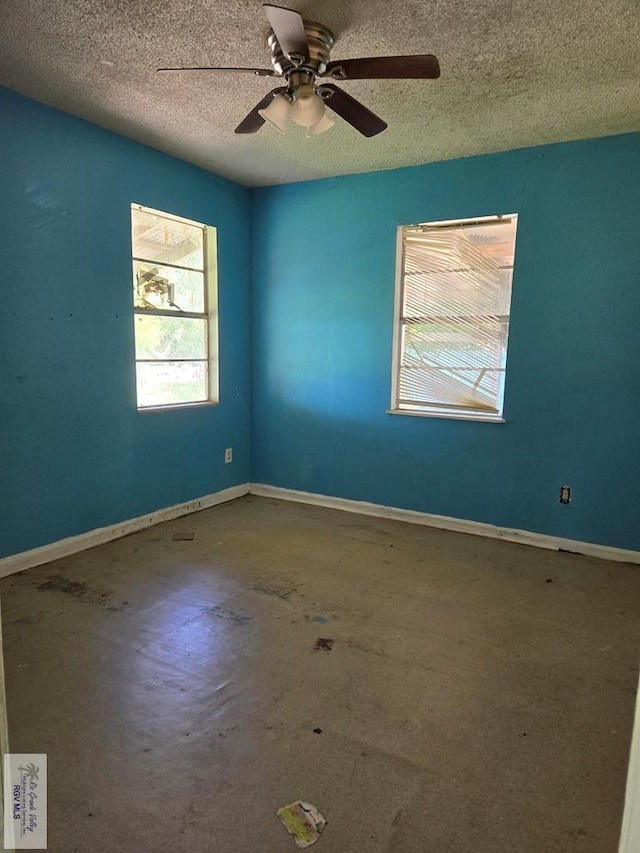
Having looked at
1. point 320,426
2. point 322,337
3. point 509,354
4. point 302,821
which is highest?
point 322,337

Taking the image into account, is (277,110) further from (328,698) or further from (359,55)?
(328,698)

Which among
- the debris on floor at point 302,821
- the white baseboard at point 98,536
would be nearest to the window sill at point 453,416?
the white baseboard at point 98,536

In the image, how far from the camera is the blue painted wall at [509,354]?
324 cm

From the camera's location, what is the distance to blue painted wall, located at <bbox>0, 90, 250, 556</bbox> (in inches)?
112

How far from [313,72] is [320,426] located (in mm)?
2712

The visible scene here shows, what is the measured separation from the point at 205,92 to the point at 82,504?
2531 mm

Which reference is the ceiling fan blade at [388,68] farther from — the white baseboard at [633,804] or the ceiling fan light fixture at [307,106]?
the white baseboard at [633,804]

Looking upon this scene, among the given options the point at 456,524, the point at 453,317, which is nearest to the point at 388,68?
the point at 453,317

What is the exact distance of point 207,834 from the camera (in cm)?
140

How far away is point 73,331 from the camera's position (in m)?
3.17

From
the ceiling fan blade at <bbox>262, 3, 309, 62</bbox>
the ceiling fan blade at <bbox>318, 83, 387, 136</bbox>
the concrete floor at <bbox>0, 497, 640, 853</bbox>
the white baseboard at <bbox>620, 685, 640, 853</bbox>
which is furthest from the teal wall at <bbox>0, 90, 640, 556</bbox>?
the white baseboard at <bbox>620, 685, 640, 853</bbox>

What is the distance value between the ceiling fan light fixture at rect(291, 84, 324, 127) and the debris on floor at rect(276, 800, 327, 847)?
256 cm

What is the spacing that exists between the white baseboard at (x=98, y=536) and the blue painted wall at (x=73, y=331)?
5cm

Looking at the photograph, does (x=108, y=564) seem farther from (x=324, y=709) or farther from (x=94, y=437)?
(x=324, y=709)
